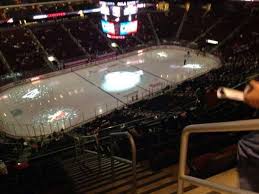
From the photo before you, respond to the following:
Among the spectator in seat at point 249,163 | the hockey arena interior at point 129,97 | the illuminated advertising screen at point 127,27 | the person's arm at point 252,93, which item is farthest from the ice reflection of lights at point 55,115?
the person's arm at point 252,93

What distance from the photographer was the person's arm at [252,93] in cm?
183

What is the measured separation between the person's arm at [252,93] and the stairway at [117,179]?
345 cm

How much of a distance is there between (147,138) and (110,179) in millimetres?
2358

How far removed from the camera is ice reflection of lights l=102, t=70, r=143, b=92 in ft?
70.5

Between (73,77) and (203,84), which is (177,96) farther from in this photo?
(73,77)

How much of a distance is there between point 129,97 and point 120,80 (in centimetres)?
301

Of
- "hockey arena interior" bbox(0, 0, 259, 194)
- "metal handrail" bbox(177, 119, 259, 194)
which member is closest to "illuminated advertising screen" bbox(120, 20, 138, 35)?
"hockey arena interior" bbox(0, 0, 259, 194)

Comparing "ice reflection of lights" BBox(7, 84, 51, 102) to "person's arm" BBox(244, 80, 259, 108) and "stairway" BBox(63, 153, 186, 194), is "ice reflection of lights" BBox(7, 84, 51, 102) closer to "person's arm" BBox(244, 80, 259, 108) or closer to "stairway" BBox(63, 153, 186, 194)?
"stairway" BBox(63, 153, 186, 194)

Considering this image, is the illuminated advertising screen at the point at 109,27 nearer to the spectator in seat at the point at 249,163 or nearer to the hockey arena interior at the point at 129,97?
the hockey arena interior at the point at 129,97

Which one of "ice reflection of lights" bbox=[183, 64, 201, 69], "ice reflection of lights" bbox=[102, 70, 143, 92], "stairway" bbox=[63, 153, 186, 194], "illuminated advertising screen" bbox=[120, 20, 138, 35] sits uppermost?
"illuminated advertising screen" bbox=[120, 20, 138, 35]

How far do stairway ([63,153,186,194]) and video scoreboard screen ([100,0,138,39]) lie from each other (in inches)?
639

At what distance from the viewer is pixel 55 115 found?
1822 centimetres

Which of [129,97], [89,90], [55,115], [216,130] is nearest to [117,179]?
[216,130]

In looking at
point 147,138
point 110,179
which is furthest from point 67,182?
point 147,138
